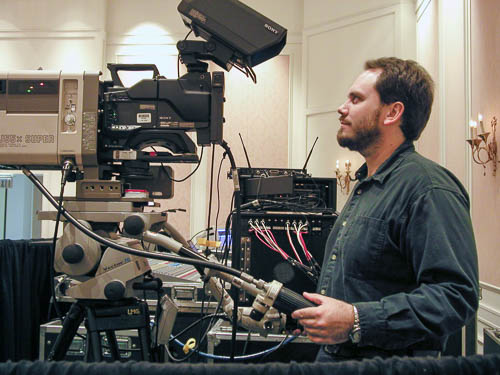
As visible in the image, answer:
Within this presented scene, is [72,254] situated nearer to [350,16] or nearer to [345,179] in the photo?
[345,179]

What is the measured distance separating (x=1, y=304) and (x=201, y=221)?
11.6 ft

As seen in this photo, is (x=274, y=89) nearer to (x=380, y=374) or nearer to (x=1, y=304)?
(x=1, y=304)

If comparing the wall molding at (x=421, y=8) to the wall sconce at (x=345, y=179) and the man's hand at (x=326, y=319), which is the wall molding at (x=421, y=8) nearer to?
the wall sconce at (x=345, y=179)

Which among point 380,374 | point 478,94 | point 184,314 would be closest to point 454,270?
point 380,374

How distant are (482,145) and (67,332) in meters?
2.57

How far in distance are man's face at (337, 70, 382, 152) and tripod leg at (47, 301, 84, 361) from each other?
877mm

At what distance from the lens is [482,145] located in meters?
2.62

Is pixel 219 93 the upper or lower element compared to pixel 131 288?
upper

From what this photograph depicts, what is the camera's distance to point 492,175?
2.47 m

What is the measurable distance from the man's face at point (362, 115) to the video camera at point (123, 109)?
26cm

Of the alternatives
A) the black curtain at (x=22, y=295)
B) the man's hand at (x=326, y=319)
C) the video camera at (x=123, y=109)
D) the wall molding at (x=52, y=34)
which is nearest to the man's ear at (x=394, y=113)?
the video camera at (x=123, y=109)

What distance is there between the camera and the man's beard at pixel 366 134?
1101mm

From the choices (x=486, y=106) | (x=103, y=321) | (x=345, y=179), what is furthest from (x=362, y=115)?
(x=345, y=179)

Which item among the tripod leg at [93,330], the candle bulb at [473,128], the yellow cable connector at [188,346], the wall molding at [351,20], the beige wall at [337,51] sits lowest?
the yellow cable connector at [188,346]
